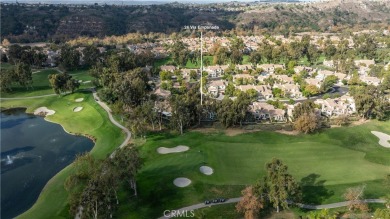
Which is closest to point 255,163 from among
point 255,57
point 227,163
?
point 227,163

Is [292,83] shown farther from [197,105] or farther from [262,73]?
[197,105]

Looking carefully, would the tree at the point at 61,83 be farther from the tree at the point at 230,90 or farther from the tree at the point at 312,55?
the tree at the point at 312,55

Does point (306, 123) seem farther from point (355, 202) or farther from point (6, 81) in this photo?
→ point (6, 81)

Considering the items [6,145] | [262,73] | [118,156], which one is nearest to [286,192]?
[118,156]

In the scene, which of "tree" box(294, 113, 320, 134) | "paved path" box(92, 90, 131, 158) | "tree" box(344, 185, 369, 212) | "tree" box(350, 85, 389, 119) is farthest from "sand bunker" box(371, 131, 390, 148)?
"paved path" box(92, 90, 131, 158)

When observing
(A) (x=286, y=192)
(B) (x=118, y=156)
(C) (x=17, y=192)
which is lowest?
(C) (x=17, y=192)

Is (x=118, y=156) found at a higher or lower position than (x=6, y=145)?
higher

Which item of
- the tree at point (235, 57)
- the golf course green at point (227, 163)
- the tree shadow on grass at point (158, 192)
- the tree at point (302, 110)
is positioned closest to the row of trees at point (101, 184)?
the tree shadow on grass at point (158, 192)

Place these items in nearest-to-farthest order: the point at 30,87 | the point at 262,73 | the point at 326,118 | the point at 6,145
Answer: the point at 6,145
the point at 326,118
the point at 30,87
the point at 262,73
